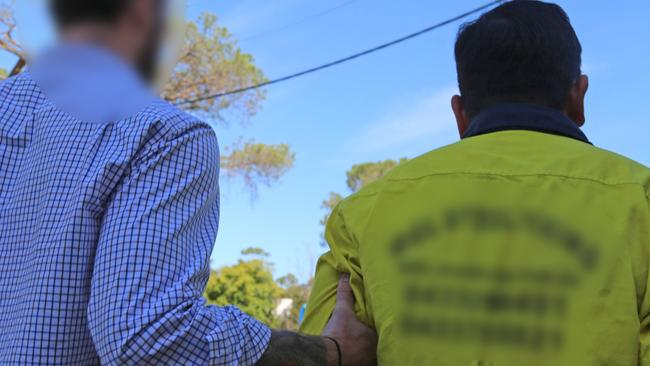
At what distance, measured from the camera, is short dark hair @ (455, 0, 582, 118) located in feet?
5.71

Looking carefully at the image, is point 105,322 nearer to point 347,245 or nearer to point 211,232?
point 211,232

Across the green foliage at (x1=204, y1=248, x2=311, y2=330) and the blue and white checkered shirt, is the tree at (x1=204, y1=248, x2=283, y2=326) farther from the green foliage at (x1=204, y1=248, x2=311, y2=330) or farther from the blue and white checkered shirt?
the blue and white checkered shirt

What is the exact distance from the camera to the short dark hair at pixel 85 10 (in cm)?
100

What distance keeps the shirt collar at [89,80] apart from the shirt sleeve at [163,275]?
0.24 meters

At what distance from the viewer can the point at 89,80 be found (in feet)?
3.53

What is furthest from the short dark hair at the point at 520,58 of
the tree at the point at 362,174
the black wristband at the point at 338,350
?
the tree at the point at 362,174

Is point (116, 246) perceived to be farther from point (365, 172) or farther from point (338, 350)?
point (365, 172)

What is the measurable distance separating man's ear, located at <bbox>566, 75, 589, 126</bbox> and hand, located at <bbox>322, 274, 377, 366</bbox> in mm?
674

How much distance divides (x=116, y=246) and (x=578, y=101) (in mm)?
1096

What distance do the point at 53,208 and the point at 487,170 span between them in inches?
33.7

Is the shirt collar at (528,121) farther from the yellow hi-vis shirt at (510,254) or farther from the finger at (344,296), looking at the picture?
the finger at (344,296)

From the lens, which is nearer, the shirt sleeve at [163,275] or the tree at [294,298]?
the shirt sleeve at [163,275]

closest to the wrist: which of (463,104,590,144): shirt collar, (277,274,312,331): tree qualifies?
(463,104,590,144): shirt collar

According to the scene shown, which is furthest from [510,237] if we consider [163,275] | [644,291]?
[163,275]
